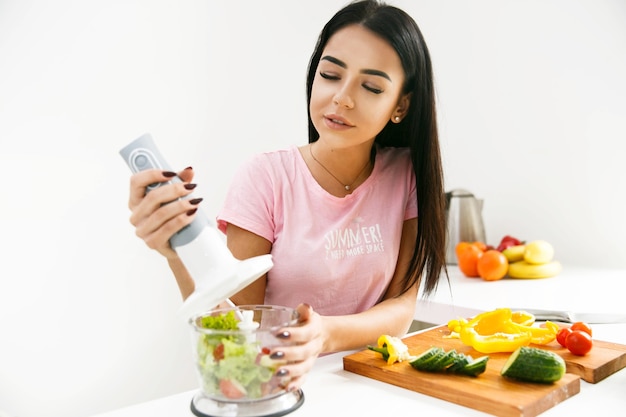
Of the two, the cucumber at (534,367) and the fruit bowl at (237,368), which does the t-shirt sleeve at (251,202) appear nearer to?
the fruit bowl at (237,368)

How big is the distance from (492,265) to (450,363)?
115 centimetres

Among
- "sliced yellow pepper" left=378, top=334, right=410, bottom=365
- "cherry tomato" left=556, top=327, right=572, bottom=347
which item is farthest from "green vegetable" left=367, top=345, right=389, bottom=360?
"cherry tomato" left=556, top=327, right=572, bottom=347

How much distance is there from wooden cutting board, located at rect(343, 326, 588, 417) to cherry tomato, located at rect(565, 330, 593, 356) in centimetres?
5

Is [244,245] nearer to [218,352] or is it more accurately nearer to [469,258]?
[218,352]

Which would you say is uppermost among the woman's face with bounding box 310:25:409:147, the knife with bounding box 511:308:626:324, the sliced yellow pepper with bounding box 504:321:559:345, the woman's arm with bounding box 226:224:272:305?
the woman's face with bounding box 310:25:409:147

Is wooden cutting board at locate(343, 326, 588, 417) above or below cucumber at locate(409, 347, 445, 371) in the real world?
below

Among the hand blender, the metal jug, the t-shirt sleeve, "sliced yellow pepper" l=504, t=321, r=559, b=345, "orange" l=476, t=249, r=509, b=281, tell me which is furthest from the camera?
the metal jug

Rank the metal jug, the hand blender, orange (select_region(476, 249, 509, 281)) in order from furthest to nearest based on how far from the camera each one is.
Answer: the metal jug → orange (select_region(476, 249, 509, 281)) → the hand blender

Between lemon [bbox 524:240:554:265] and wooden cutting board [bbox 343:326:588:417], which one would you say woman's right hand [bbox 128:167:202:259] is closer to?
wooden cutting board [bbox 343:326:588:417]

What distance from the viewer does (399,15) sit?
1244mm

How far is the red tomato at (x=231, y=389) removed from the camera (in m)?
0.80

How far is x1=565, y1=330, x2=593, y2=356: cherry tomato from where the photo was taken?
1021 millimetres

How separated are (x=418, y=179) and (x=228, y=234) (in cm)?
44

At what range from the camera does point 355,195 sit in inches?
52.9
